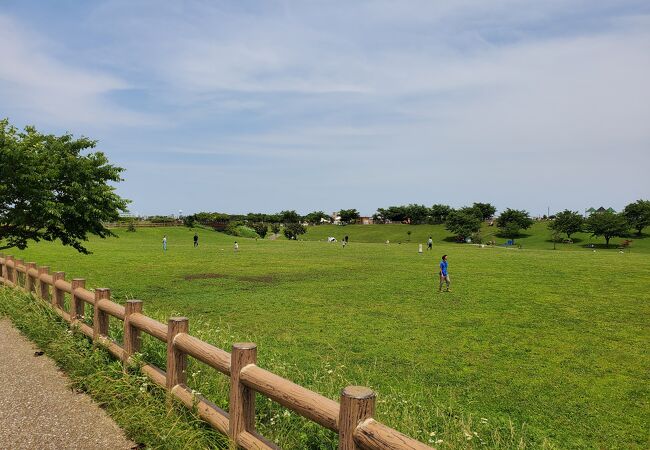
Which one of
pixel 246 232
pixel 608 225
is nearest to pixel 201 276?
pixel 246 232

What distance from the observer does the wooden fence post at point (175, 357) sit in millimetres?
5352

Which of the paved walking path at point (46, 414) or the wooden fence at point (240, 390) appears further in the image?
the paved walking path at point (46, 414)

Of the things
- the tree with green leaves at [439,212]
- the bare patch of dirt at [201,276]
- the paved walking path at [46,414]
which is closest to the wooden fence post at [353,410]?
the paved walking path at [46,414]

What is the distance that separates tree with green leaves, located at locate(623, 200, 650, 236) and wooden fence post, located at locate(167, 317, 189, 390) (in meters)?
96.2

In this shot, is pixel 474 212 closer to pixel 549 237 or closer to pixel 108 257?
pixel 549 237

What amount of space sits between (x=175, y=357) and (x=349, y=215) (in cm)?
14045

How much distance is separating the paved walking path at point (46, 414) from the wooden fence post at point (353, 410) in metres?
2.92

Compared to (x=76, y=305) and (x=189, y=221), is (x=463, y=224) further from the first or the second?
(x=76, y=305)

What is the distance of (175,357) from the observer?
5355 mm

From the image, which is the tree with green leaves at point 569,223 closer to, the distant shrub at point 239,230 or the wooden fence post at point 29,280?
the distant shrub at point 239,230

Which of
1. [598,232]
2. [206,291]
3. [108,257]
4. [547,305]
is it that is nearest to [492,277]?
[547,305]

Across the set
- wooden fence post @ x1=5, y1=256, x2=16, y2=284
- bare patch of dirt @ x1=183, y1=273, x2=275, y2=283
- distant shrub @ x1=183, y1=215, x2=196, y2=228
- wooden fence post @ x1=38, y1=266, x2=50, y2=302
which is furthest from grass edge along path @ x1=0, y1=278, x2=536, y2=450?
distant shrub @ x1=183, y1=215, x2=196, y2=228

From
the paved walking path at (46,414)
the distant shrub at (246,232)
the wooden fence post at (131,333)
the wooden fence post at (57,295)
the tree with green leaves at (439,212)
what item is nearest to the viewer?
the paved walking path at (46,414)

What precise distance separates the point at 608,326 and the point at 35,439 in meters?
16.1
